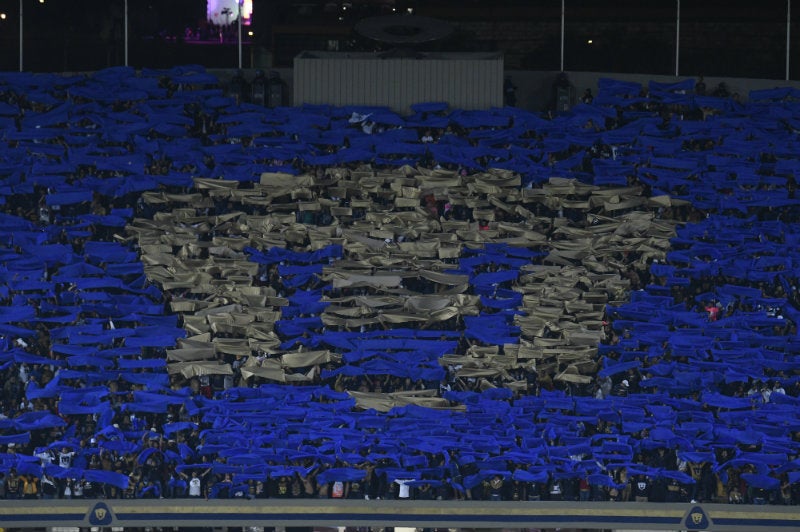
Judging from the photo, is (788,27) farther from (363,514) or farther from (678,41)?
(363,514)

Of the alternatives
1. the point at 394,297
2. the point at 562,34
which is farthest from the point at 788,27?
the point at 394,297

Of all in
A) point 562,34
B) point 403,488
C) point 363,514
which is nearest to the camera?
point 363,514

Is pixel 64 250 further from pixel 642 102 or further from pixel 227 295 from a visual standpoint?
pixel 642 102

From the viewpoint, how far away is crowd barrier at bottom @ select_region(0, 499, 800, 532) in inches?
1321

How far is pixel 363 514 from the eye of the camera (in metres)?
33.6

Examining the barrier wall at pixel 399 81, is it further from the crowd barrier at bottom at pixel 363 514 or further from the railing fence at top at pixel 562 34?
the crowd barrier at bottom at pixel 363 514

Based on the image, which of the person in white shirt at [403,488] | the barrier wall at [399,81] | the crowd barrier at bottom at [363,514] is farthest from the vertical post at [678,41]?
the person in white shirt at [403,488]

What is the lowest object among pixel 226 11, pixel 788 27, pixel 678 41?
pixel 678 41

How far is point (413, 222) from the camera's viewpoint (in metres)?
40.6

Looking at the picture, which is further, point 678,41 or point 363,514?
point 678,41

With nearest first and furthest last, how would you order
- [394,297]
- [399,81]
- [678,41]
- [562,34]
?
1. [394,297]
2. [399,81]
3. [562,34]
4. [678,41]

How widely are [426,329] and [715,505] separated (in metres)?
8.29

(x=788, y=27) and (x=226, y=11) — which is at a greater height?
(x=226, y=11)

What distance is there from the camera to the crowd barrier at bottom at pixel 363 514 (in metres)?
33.6
